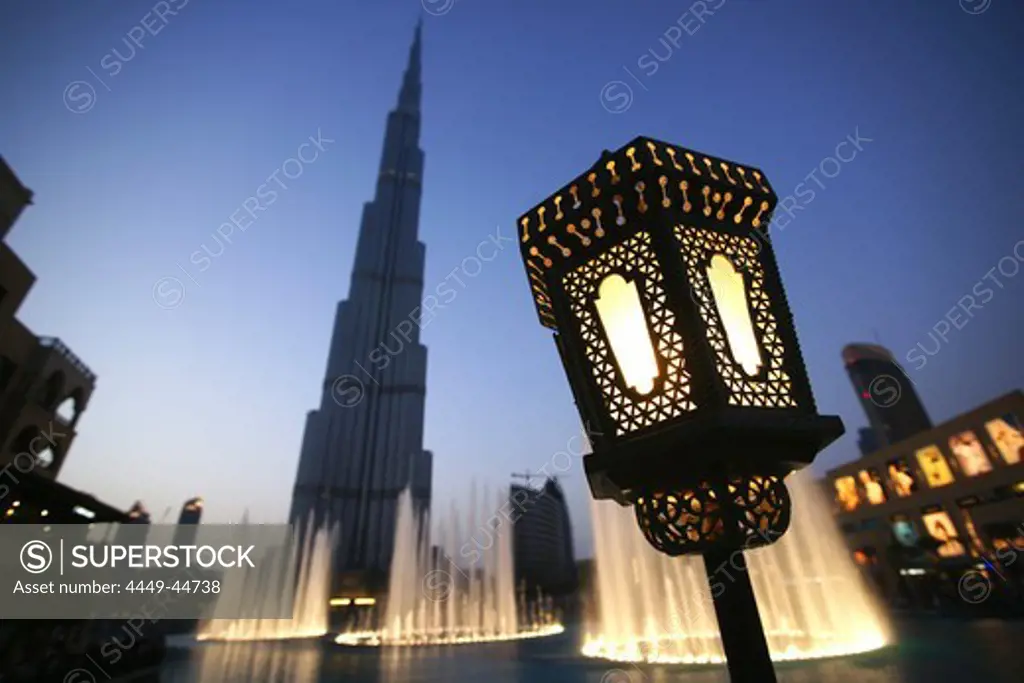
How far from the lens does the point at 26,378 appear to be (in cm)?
2044

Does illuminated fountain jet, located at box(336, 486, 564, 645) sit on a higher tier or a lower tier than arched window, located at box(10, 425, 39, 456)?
lower

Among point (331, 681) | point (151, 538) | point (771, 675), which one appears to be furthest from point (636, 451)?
point (151, 538)

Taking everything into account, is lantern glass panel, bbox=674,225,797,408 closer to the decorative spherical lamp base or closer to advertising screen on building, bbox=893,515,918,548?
the decorative spherical lamp base

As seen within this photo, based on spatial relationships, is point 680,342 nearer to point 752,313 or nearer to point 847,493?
point 752,313

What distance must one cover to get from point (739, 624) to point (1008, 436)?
108ft

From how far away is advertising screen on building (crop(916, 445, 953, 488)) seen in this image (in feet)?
92.7

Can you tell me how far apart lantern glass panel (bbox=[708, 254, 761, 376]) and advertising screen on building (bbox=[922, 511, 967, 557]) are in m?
36.4

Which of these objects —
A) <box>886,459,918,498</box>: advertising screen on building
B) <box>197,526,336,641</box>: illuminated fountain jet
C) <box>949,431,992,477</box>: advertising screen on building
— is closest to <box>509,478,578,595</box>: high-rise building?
<box>197,526,336,641</box>: illuminated fountain jet

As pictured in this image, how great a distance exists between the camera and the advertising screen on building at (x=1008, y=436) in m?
23.7

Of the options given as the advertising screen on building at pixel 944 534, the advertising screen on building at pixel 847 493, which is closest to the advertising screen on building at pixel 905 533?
the advertising screen on building at pixel 944 534

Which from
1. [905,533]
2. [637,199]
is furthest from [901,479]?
[637,199]

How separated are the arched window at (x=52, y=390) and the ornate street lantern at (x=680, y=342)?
93.5ft

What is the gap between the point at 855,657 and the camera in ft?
30.8

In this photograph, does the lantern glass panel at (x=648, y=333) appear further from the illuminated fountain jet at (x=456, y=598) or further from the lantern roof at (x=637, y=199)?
the illuminated fountain jet at (x=456, y=598)
